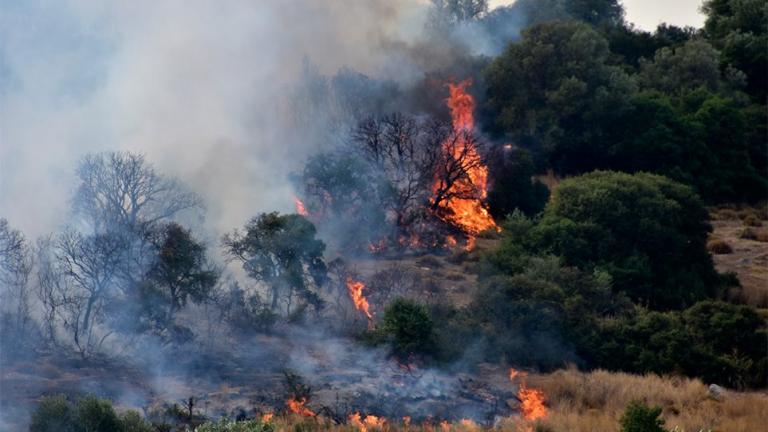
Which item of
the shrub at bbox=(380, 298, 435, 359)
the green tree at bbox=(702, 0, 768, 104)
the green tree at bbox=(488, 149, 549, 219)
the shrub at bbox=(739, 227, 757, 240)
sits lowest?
the shrub at bbox=(380, 298, 435, 359)

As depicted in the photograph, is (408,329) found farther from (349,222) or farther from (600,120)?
(600,120)

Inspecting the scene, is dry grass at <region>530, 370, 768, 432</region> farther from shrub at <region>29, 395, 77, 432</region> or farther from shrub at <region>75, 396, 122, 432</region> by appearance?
shrub at <region>29, 395, 77, 432</region>

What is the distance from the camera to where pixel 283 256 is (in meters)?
21.8

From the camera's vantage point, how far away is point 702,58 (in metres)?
46.1

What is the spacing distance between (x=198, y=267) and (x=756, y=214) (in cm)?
A: 2359

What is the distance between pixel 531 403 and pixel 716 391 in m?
3.76

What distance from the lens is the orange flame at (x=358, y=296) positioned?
71.4 feet

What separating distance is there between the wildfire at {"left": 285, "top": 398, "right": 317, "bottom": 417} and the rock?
292 inches

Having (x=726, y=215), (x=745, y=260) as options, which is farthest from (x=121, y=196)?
(x=726, y=215)

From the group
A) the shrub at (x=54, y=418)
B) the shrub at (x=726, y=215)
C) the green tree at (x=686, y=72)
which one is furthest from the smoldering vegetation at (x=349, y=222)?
the green tree at (x=686, y=72)

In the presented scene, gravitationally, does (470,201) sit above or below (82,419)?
above

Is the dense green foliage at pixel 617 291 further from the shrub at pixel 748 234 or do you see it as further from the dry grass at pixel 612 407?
the shrub at pixel 748 234

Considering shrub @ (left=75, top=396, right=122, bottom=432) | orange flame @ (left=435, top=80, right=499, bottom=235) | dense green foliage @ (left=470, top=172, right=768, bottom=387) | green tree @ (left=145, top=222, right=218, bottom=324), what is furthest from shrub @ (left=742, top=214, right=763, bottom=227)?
shrub @ (left=75, top=396, right=122, bottom=432)

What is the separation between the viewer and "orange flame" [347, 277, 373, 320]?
21.8 metres
